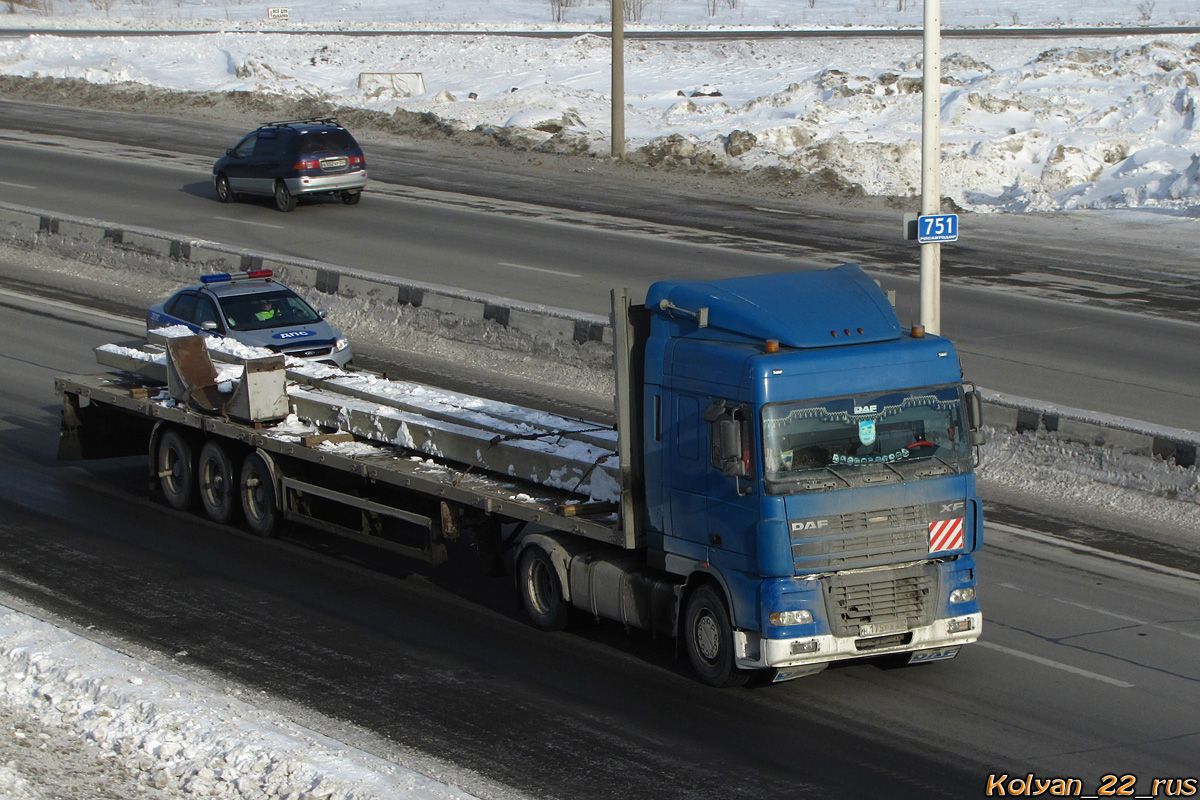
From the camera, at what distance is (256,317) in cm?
1845

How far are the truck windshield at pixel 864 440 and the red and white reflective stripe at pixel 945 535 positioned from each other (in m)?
0.34

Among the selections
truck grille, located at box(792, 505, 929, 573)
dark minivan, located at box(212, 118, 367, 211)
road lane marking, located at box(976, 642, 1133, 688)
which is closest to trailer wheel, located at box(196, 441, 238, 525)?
truck grille, located at box(792, 505, 929, 573)

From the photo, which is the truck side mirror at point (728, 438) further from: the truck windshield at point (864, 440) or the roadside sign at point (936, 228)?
the roadside sign at point (936, 228)

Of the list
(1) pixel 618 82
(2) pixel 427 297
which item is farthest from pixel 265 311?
(1) pixel 618 82

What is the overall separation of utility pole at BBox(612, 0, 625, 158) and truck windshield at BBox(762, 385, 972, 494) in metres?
28.8

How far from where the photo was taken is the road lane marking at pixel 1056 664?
984 cm

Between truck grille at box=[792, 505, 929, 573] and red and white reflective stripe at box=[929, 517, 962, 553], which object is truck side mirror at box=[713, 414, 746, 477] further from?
red and white reflective stripe at box=[929, 517, 962, 553]

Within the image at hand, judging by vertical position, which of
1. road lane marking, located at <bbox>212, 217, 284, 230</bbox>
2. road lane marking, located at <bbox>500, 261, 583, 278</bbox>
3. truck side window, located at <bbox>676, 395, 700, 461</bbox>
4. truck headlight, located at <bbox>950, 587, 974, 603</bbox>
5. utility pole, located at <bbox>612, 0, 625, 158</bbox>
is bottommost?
truck headlight, located at <bbox>950, 587, 974, 603</bbox>

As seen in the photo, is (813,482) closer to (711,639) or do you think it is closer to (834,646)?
(834,646)

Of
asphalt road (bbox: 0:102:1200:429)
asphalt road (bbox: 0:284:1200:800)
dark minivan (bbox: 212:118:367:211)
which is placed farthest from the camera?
dark minivan (bbox: 212:118:367:211)

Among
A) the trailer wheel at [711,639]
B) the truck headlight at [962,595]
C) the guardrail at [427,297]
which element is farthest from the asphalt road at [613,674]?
the guardrail at [427,297]

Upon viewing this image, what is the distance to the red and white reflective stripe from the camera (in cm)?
955

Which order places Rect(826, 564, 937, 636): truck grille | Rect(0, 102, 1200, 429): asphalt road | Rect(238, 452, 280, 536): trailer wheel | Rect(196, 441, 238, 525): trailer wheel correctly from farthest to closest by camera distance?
Rect(0, 102, 1200, 429): asphalt road < Rect(196, 441, 238, 525): trailer wheel < Rect(238, 452, 280, 536): trailer wheel < Rect(826, 564, 937, 636): truck grille

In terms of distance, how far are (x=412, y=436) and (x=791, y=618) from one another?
4481 millimetres
